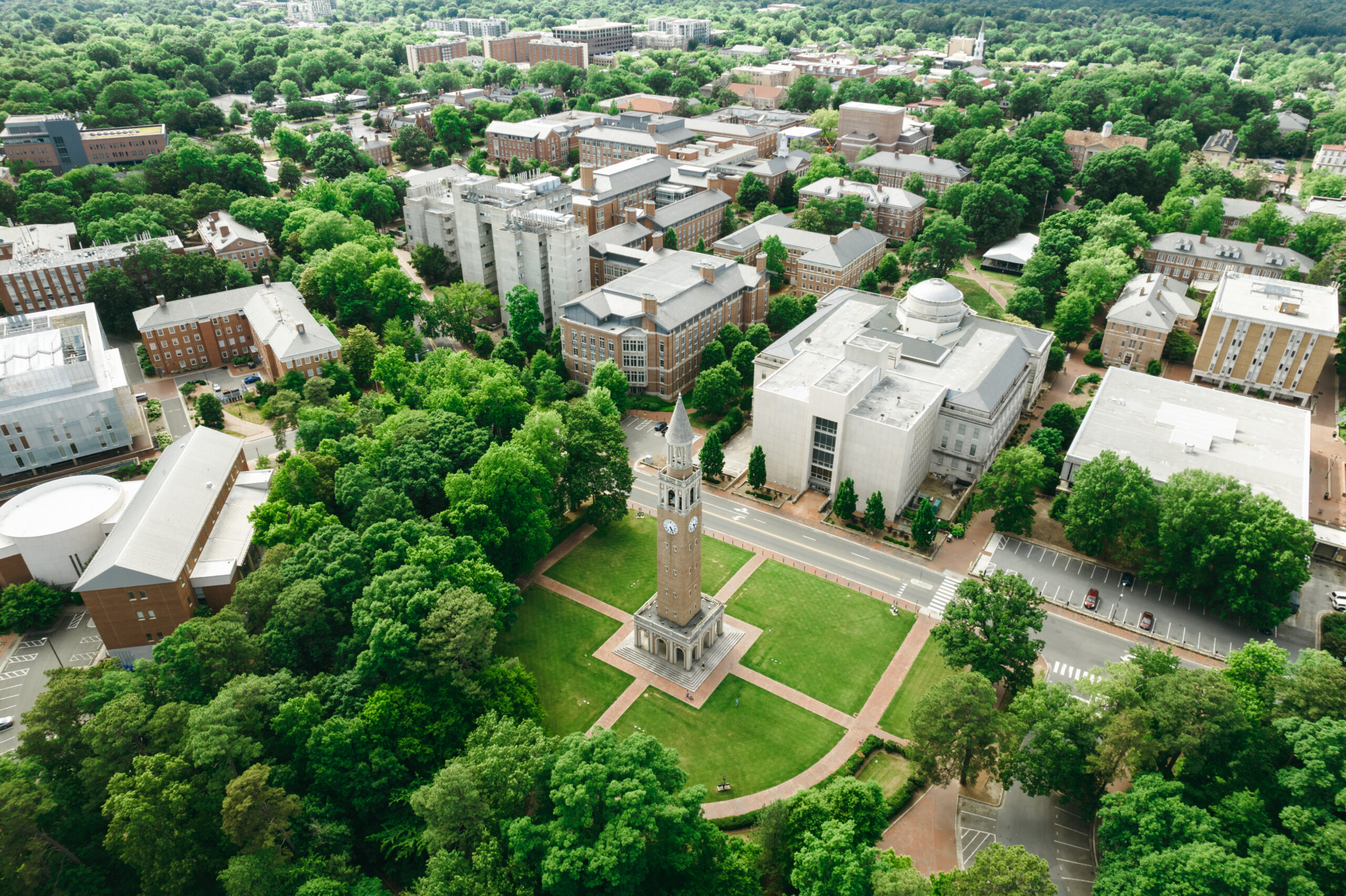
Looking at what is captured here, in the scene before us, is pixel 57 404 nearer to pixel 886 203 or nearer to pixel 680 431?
pixel 680 431

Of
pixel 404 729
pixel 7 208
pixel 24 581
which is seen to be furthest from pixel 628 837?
pixel 7 208

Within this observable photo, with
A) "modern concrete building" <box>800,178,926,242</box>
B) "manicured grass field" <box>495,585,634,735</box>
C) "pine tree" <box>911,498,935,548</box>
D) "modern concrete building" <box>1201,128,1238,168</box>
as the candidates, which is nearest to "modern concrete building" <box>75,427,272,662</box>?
"manicured grass field" <box>495,585,634,735</box>

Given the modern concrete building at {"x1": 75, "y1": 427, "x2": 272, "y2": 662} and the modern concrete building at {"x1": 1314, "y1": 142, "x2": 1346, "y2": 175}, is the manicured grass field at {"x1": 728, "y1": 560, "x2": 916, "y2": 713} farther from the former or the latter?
the modern concrete building at {"x1": 1314, "y1": 142, "x2": 1346, "y2": 175}

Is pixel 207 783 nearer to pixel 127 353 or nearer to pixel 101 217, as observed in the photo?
pixel 127 353

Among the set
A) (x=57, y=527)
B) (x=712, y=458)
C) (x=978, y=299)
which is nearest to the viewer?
(x=57, y=527)

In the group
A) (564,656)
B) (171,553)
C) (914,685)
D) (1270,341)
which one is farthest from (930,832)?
(1270,341)

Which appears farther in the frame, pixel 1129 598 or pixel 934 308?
pixel 934 308

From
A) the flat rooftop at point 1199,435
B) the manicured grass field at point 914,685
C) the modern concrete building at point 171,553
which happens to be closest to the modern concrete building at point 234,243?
the modern concrete building at point 171,553
